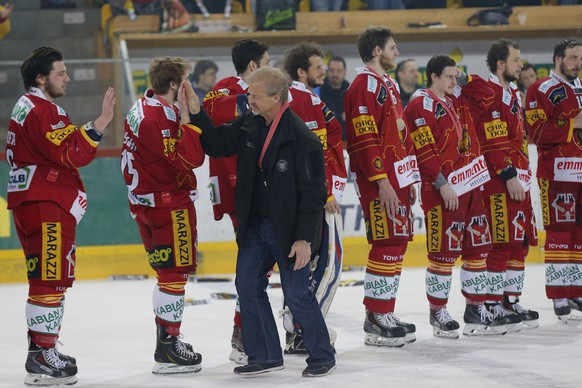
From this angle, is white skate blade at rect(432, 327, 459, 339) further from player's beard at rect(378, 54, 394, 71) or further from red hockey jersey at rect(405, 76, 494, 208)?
player's beard at rect(378, 54, 394, 71)

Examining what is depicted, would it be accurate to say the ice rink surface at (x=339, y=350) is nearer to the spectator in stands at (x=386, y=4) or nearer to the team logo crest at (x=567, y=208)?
the team logo crest at (x=567, y=208)

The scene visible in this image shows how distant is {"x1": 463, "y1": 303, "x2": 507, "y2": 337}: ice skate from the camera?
8.71 metres

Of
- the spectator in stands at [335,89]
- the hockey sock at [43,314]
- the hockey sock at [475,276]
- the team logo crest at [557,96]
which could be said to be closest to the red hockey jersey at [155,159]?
the hockey sock at [43,314]

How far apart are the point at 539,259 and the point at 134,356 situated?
730 cm

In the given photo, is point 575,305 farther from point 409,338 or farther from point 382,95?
point 382,95

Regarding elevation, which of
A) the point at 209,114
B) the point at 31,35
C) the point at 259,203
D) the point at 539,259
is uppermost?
the point at 31,35

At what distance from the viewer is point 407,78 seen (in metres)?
14.5

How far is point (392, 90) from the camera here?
8367mm

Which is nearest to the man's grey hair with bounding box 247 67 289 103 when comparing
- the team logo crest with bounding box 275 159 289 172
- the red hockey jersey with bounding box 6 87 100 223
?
the team logo crest with bounding box 275 159 289 172

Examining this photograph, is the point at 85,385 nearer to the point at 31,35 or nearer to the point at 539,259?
the point at 539,259

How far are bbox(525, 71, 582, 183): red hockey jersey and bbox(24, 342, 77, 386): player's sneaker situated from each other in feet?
14.3

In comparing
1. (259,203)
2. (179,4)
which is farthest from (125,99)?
(259,203)

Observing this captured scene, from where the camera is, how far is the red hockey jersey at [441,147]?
28.1ft

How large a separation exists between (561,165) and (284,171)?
3.41 m
